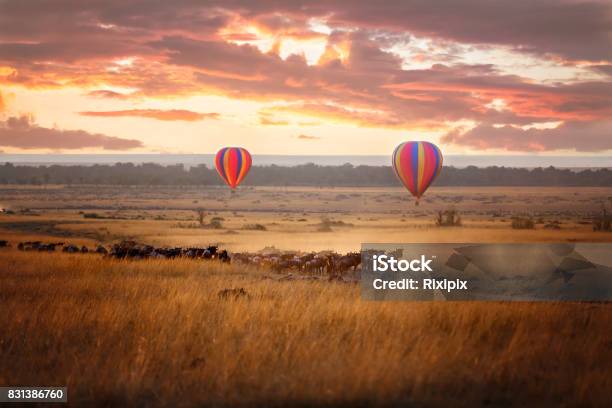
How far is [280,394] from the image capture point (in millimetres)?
7516

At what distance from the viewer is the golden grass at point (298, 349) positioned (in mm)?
7773

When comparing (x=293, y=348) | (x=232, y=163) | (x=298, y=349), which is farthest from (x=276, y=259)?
(x=232, y=163)

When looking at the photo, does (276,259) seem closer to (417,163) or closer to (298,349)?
(298,349)

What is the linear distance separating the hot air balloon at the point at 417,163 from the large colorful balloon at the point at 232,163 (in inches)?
836

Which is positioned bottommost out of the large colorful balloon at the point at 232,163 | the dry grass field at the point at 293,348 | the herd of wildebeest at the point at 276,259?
the herd of wildebeest at the point at 276,259

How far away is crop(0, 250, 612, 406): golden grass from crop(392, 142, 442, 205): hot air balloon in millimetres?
36350

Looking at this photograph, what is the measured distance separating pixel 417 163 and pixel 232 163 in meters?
23.8

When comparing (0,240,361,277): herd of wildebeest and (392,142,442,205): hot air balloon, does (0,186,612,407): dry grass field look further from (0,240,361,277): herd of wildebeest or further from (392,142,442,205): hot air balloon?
(392,142,442,205): hot air balloon

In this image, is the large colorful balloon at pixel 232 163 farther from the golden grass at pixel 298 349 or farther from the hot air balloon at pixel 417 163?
the golden grass at pixel 298 349

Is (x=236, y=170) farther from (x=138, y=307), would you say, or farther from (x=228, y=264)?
(x=138, y=307)

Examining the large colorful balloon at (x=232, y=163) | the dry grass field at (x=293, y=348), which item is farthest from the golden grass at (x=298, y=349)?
the large colorful balloon at (x=232, y=163)

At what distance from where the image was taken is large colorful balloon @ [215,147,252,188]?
68.5 metres

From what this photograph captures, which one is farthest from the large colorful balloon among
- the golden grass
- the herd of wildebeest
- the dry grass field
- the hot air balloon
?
the golden grass

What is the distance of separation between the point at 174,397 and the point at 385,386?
2312mm
